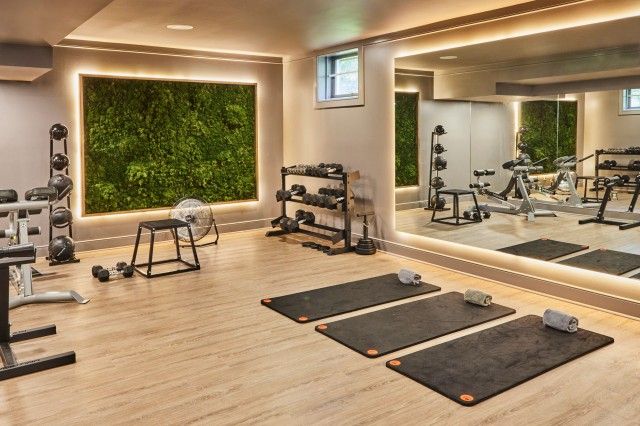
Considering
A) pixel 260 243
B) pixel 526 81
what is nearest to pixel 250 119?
pixel 260 243

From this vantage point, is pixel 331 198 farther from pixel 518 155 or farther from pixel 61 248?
pixel 61 248

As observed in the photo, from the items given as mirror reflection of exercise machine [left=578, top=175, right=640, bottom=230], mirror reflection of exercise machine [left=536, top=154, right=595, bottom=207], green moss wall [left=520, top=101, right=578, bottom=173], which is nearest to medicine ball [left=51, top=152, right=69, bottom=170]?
green moss wall [left=520, top=101, right=578, bottom=173]

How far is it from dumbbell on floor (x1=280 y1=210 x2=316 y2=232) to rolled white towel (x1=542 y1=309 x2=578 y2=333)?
3.30m

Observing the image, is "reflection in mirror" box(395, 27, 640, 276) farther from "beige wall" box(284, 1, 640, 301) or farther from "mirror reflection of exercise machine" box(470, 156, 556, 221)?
"beige wall" box(284, 1, 640, 301)

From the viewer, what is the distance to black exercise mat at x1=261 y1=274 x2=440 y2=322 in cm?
389

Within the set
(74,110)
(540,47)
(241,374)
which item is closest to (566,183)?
(540,47)

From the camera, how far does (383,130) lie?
5742 millimetres

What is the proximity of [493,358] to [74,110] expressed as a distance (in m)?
4.83

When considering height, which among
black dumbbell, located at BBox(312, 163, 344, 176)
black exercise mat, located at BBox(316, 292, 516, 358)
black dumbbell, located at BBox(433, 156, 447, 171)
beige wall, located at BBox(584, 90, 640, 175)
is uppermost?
beige wall, located at BBox(584, 90, 640, 175)

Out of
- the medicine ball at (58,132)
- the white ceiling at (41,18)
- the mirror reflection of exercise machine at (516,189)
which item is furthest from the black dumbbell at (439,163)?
the medicine ball at (58,132)

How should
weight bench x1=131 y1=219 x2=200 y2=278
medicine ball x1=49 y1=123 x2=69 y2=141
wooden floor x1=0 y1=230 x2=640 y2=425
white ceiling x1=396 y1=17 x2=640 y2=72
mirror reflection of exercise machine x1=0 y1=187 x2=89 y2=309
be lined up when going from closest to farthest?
1. wooden floor x1=0 y1=230 x2=640 y2=425
2. mirror reflection of exercise machine x1=0 y1=187 x2=89 y2=309
3. white ceiling x1=396 y1=17 x2=640 y2=72
4. weight bench x1=131 y1=219 x2=200 y2=278
5. medicine ball x1=49 y1=123 x2=69 y2=141

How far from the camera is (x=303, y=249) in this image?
19.9ft

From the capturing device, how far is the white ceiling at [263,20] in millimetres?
4180

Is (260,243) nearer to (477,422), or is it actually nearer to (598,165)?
(598,165)
